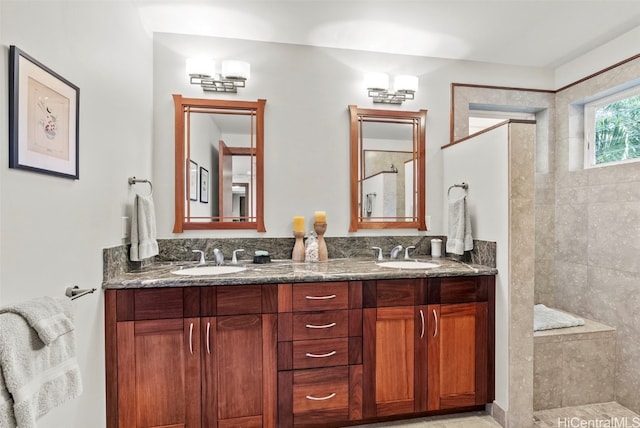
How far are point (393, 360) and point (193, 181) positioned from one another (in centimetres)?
176

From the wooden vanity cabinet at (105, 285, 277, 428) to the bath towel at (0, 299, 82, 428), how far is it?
2.08 ft

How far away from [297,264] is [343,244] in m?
0.45

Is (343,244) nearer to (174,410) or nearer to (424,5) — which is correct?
(174,410)

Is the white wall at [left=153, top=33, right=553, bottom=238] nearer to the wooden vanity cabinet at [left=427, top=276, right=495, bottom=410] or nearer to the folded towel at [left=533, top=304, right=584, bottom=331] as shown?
the wooden vanity cabinet at [left=427, top=276, right=495, bottom=410]

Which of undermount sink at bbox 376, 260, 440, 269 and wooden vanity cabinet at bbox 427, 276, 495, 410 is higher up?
undermount sink at bbox 376, 260, 440, 269

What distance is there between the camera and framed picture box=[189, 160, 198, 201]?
2.40m

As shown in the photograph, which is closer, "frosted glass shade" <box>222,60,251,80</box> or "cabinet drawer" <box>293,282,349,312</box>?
"cabinet drawer" <box>293,282,349,312</box>

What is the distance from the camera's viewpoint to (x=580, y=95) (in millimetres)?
2650

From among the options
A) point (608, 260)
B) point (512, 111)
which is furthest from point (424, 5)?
point (608, 260)

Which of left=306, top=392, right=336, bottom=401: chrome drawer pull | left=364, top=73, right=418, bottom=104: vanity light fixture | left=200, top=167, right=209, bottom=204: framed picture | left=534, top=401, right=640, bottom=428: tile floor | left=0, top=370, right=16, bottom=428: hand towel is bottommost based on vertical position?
left=534, top=401, right=640, bottom=428: tile floor

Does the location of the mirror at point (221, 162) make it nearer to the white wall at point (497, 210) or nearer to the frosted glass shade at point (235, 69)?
the frosted glass shade at point (235, 69)

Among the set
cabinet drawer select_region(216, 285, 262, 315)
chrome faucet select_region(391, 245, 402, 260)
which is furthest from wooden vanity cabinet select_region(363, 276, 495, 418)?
cabinet drawer select_region(216, 285, 262, 315)

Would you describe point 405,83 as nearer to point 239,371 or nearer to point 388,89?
point 388,89

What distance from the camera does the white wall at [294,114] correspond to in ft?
7.81
